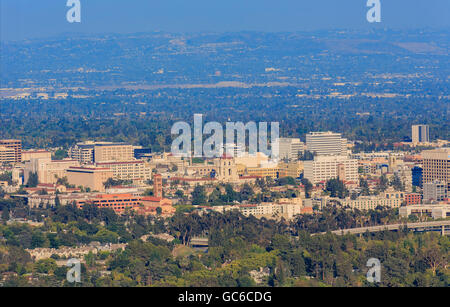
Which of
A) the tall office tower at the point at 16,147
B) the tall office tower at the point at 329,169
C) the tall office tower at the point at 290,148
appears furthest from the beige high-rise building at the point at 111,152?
the tall office tower at the point at 329,169

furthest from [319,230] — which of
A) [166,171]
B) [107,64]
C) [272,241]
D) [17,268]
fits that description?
[107,64]

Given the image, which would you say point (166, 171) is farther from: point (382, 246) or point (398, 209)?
point (382, 246)

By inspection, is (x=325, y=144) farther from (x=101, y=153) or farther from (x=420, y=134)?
(x=101, y=153)

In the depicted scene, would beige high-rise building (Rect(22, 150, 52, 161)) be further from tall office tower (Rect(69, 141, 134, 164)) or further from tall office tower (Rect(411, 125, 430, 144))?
tall office tower (Rect(411, 125, 430, 144))

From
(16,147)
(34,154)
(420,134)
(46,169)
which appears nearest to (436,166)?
(46,169)

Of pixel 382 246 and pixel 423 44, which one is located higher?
pixel 423 44
